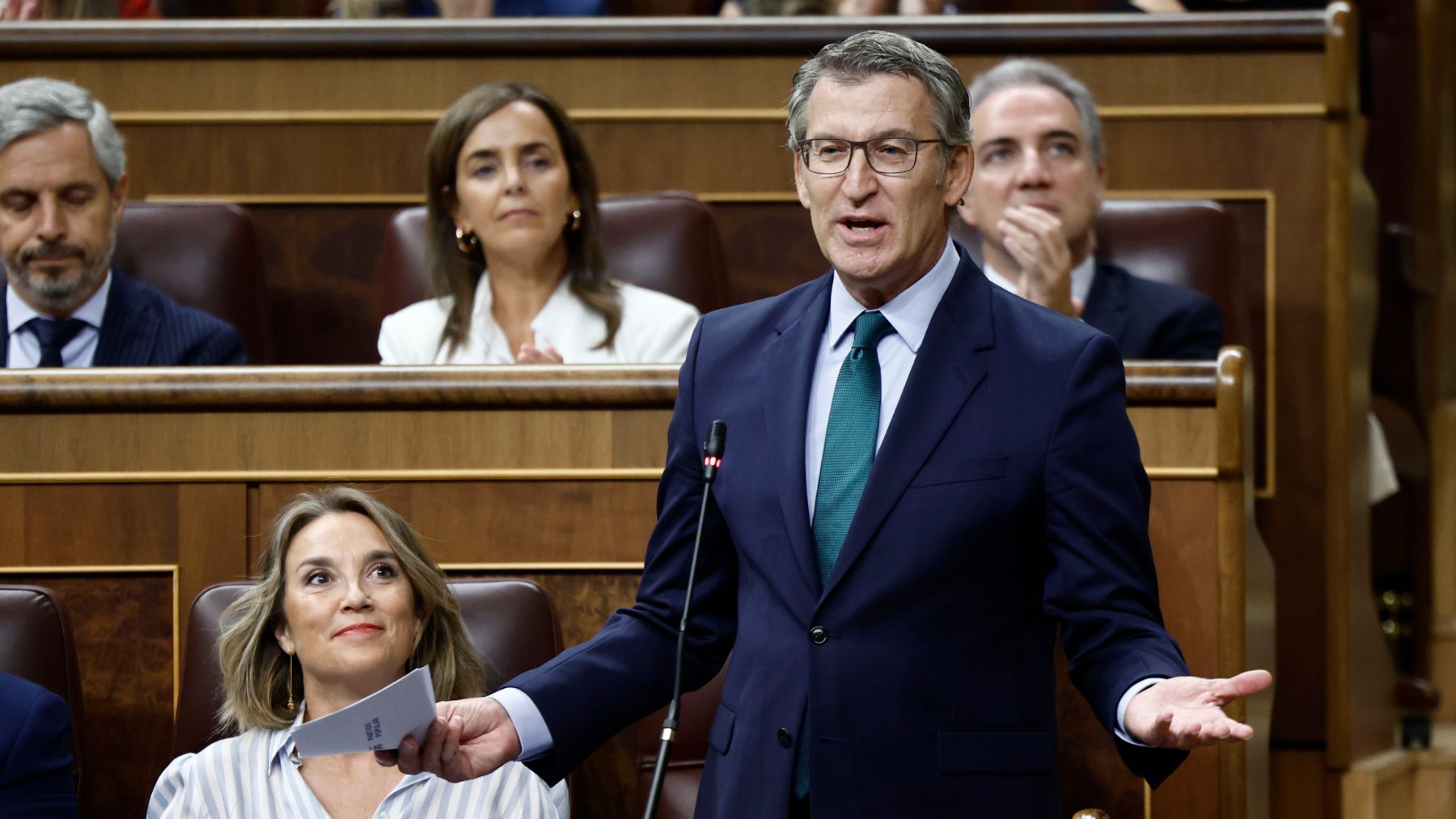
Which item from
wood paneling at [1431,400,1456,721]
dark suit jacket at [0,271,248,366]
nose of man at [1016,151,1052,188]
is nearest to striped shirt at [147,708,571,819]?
dark suit jacket at [0,271,248,366]

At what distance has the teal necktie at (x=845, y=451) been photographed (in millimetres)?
889

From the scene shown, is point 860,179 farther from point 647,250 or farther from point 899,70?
point 647,250

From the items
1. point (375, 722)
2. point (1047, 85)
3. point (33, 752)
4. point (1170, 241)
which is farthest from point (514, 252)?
point (375, 722)

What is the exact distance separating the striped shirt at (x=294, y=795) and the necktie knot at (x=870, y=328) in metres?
0.40

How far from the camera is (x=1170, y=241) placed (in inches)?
69.8

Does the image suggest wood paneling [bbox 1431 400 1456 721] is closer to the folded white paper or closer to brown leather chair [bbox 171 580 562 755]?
brown leather chair [bbox 171 580 562 755]

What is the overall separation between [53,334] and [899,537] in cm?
109

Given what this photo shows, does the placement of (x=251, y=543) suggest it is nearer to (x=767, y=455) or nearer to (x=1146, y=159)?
(x=767, y=455)

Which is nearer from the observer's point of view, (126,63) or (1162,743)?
(1162,743)

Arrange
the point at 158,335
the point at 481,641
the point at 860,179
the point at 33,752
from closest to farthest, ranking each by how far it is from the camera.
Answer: the point at 860,179 < the point at 33,752 < the point at 481,641 < the point at 158,335

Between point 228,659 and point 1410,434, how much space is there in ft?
4.75

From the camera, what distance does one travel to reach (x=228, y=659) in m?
1.19

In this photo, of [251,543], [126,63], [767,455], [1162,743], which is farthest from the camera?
[126,63]

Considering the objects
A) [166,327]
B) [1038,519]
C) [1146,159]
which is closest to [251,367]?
[166,327]
